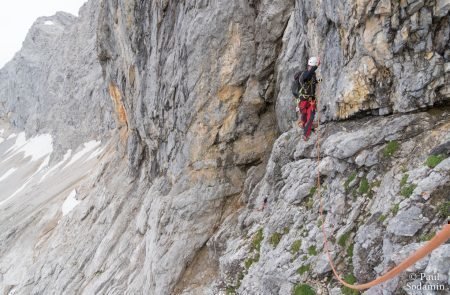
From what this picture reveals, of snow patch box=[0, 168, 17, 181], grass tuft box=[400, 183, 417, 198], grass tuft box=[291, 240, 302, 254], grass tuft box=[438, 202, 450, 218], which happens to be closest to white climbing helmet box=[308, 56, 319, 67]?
grass tuft box=[400, 183, 417, 198]

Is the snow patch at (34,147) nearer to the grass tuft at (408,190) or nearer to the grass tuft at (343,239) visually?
the grass tuft at (343,239)

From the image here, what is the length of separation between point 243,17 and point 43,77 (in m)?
108

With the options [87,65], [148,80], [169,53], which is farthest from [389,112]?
[87,65]

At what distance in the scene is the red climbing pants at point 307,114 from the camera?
14219 millimetres

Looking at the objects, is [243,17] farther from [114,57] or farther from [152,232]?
[114,57]

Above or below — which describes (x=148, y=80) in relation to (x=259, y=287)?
above

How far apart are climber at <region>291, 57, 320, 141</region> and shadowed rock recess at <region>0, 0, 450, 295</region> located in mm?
537

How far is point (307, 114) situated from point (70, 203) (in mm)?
34878

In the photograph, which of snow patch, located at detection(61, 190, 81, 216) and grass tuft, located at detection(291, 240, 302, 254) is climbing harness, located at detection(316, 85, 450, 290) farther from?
snow patch, located at detection(61, 190, 81, 216)

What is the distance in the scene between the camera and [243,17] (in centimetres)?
1856

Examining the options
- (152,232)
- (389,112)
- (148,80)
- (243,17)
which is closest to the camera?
(389,112)

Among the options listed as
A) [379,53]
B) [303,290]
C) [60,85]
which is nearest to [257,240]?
[303,290]

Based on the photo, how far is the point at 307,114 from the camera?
14.6 meters

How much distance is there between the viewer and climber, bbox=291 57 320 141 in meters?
14.2
